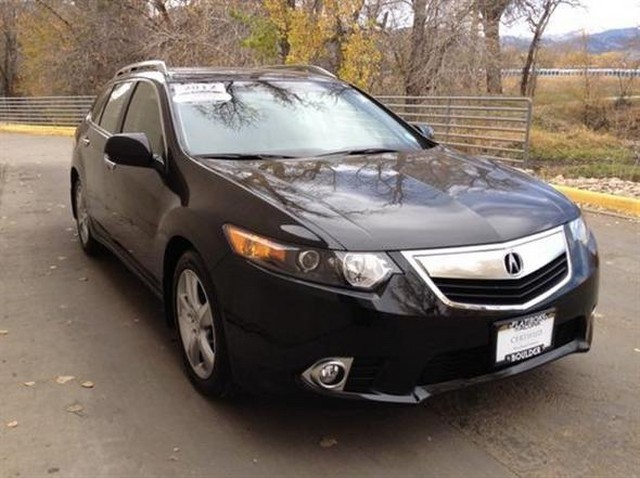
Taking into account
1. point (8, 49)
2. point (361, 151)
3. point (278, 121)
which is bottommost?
point (361, 151)

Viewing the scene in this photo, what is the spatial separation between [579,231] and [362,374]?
1.31 m

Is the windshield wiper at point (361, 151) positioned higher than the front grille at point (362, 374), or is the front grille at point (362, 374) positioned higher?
the windshield wiper at point (361, 151)

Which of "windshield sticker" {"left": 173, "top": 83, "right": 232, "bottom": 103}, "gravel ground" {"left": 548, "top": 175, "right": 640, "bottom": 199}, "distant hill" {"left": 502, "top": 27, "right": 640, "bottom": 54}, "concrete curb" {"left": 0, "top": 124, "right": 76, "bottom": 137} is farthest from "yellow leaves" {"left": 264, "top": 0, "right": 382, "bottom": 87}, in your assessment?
"windshield sticker" {"left": 173, "top": 83, "right": 232, "bottom": 103}

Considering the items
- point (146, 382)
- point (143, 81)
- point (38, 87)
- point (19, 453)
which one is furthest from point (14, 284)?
point (38, 87)

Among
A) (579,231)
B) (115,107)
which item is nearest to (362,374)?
(579,231)

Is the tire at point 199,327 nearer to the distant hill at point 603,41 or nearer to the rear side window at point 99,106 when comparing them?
the rear side window at point 99,106

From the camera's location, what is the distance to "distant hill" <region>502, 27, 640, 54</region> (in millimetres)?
20500

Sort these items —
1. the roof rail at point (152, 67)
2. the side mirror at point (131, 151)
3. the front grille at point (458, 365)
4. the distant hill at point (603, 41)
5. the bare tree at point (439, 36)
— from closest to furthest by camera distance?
the front grille at point (458, 365) → the side mirror at point (131, 151) → the roof rail at point (152, 67) → the bare tree at point (439, 36) → the distant hill at point (603, 41)

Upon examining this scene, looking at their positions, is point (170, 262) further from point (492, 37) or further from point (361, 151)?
point (492, 37)

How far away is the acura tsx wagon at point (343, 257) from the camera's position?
2.72m

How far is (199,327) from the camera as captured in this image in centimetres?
340

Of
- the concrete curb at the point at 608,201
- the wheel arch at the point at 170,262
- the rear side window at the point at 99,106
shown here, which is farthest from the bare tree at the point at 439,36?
the wheel arch at the point at 170,262

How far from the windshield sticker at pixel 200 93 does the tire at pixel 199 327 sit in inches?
44.4

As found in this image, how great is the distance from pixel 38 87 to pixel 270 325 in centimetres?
3761
